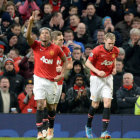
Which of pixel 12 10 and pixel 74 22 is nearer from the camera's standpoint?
pixel 74 22

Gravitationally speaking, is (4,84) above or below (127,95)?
above

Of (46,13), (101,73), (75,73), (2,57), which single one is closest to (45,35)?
(101,73)

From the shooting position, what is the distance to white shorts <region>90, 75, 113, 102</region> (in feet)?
37.7

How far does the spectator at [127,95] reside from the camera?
13.3 m

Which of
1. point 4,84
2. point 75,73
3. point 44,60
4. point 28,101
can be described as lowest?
point 28,101

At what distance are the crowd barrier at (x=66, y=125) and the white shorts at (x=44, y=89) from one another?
2.07m

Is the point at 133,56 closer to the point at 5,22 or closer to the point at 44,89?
the point at 5,22

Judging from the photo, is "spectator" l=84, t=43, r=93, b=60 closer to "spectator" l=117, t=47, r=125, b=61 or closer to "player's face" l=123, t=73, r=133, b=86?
"spectator" l=117, t=47, r=125, b=61

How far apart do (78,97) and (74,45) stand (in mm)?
2572

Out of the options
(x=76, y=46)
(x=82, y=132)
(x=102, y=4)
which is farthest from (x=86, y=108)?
(x=102, y=4)

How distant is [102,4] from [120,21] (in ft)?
2.93

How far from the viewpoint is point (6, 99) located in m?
13.1

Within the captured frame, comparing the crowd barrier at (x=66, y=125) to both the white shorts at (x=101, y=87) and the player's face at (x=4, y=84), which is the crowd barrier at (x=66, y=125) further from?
the white shorts at (x=101, y=87)

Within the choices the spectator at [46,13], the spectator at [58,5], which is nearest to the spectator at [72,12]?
the spectator at [46,13]
